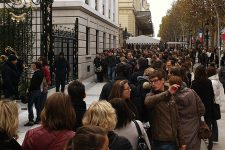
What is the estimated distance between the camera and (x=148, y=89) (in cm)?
654

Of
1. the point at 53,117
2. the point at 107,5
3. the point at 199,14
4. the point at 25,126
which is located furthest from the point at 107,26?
the point at 53,117

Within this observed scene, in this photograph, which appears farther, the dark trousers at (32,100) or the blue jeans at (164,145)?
the dark trousers at (32,100)

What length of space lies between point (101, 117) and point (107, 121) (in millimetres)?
64

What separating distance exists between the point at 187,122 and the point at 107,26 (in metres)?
30.4

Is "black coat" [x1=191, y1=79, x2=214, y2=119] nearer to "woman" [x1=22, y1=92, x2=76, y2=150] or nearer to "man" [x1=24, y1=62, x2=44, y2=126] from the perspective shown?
"man" [x1=24, y1=62, x2=44, y2=126]

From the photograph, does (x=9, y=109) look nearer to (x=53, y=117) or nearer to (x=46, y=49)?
(x=53, y=117)

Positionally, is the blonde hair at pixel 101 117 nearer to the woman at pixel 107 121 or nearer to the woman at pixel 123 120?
the woman at pixel 107 121

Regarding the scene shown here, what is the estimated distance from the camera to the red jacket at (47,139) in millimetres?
3889

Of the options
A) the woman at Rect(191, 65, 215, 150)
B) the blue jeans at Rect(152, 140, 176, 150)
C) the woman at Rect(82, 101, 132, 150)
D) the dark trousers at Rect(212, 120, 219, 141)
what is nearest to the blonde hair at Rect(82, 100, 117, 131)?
the woman at Rect(82, 101, 132, 150)

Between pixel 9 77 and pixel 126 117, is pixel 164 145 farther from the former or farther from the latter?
pixel 9 77

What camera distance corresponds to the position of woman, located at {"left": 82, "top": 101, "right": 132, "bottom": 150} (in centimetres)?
378

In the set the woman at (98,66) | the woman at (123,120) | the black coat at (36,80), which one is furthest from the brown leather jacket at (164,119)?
Result: the woman at (98,66)

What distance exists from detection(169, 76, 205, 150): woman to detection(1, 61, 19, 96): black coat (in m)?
6.35

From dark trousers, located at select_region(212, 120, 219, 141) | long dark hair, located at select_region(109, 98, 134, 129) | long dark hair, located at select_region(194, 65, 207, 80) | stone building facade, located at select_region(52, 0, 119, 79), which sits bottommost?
dark trousers, located at select_region(212, 120, 219, 141)
